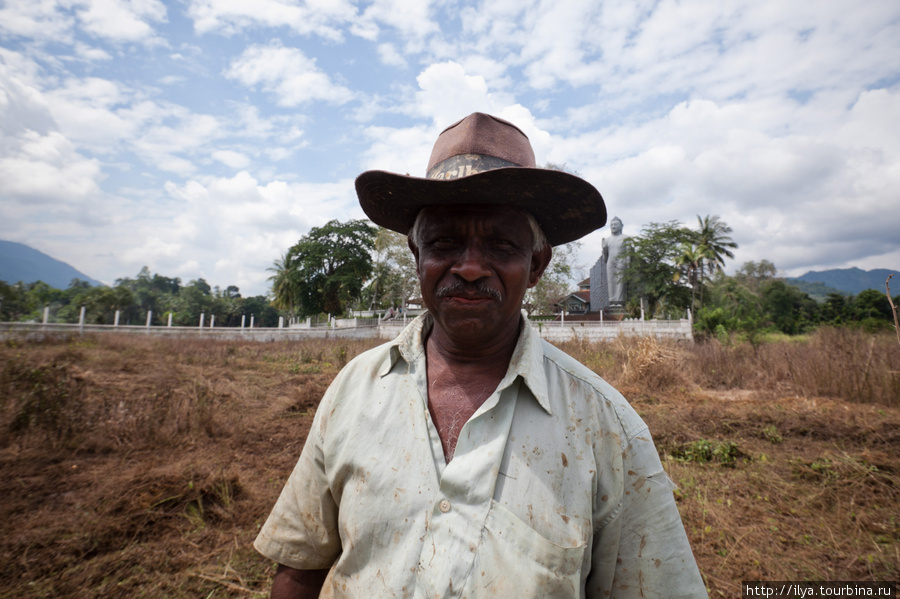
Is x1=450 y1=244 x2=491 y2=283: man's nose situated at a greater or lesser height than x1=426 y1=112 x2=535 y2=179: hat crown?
lesser

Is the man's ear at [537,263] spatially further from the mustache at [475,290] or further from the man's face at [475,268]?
the mustache at [475,290]

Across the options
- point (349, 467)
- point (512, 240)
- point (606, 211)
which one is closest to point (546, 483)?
point (349, 467)

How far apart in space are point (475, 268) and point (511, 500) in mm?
653

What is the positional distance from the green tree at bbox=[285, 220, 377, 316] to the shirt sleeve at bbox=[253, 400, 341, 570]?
37641 mm

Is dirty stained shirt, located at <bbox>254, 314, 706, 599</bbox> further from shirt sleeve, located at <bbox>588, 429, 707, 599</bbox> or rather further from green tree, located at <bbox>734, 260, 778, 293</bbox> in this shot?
green tree, located at <bbox>734, 260, 778, 293</bbox>

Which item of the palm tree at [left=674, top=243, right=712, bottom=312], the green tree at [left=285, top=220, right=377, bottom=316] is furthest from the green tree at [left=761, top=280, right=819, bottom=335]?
the green tree at [left=285, top=220, right=377, bottom=316]

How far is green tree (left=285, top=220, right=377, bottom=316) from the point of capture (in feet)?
127

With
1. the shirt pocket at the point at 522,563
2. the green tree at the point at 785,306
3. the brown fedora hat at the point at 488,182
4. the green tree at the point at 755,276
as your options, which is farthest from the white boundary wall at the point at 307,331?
the green tree at the point at 755,276

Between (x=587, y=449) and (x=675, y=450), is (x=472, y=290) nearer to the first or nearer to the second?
(x=587, y=449)

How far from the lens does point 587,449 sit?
1067 mm

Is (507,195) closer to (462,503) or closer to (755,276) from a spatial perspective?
(462,503)

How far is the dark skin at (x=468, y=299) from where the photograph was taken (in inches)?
49.9

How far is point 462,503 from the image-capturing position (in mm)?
993

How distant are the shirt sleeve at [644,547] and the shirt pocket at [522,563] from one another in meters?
0.12
